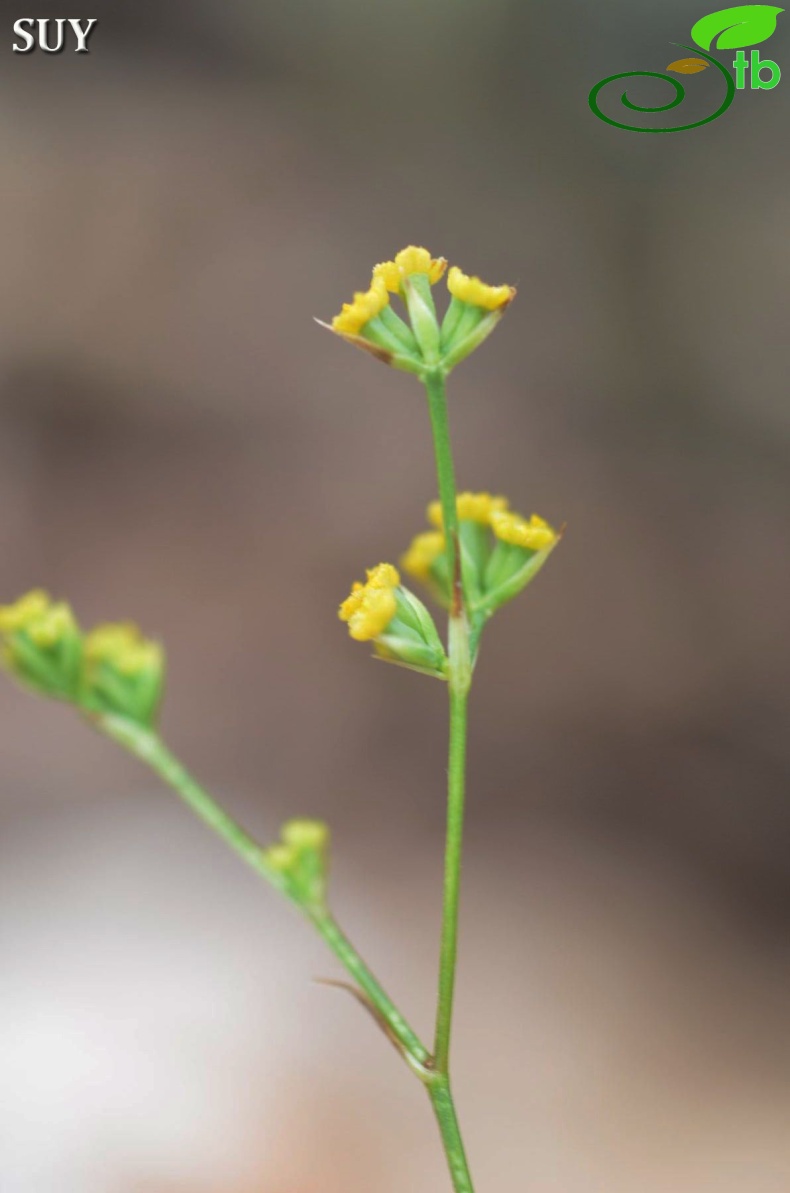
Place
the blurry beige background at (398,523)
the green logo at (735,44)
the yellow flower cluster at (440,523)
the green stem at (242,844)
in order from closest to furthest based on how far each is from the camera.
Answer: the green stem at (242,844) < the yellow flower cluster at (440,523) < the green logo at (735,44) < the blurry beige background at (398,523)

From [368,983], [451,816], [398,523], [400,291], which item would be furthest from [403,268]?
[398,523]

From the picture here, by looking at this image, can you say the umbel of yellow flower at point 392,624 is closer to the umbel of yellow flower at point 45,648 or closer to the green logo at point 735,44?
the umbel of yellow flower at point 45,648

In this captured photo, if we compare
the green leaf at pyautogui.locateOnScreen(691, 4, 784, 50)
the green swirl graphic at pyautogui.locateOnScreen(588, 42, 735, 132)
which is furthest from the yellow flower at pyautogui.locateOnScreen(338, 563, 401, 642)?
the green leaf at pyautogui.locateOnScreen(691, 4, 784, 50)

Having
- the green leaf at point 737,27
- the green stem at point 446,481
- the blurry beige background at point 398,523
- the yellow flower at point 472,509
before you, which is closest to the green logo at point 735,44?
the green leaf at point 737,27


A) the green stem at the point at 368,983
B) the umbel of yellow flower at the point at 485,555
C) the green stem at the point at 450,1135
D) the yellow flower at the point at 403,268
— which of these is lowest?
the green stem at the point at 450,1135

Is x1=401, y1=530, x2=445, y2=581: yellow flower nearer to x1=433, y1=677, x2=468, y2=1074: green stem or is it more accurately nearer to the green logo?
x1=433, y1=677, x2=468, y2=1074: green stem

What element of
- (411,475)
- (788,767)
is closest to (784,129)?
(411,475)

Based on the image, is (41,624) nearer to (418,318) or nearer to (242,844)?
(242,844)
